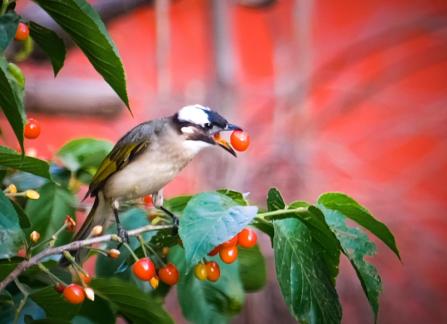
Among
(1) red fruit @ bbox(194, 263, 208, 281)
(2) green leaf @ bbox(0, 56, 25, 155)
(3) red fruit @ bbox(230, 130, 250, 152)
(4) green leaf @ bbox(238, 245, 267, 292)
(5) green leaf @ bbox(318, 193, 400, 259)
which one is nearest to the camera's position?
(2) green leaf @ bbox(0, 56, 25, 155)

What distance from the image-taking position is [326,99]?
13.2ft

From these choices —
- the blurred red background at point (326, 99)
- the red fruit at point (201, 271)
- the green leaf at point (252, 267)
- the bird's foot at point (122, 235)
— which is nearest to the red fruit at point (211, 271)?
the red fruit at point (201, 271)

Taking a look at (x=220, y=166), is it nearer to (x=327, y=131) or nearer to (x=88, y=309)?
(x=327, y=131)

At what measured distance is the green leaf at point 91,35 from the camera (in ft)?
3.26

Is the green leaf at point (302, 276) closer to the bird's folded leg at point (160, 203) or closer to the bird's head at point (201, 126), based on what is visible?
the bird's folded leg at point (160, 203)

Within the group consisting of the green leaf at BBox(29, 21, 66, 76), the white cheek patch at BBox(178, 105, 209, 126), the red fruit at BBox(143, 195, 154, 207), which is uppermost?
the green leaf at BBox(29, 21, 66, 76)

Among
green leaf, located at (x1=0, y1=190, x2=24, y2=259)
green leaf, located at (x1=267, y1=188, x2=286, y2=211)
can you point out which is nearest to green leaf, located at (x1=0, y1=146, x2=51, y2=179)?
green leaf, located at (x1=0, y1=190, x2=24, y2=259)

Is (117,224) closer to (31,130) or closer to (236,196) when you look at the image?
(31,130)

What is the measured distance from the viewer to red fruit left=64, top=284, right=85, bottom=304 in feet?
3.47

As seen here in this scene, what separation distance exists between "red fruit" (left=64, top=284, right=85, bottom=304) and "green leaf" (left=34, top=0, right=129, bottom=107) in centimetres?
23

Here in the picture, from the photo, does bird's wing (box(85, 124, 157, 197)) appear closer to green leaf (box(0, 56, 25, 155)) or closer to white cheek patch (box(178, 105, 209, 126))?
white cheek patch (box(178, 105, 209, 126))

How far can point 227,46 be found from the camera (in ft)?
12.1

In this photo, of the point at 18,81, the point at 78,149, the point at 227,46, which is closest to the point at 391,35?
the point at 227,46

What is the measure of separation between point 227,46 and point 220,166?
27.1 inches
